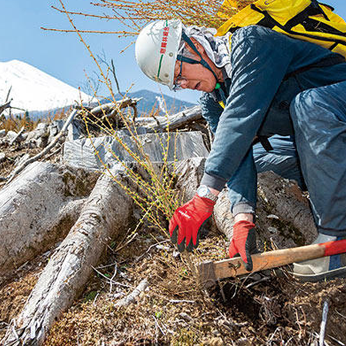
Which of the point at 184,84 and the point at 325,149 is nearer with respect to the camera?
the point at 325,149

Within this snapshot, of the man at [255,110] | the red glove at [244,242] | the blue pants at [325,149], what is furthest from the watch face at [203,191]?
the blue pants at [325,149]

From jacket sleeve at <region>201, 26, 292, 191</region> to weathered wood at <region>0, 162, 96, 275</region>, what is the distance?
3.76 ft

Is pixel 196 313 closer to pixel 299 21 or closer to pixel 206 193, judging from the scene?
pixel 206 193

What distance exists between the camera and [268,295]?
1478 millimetres

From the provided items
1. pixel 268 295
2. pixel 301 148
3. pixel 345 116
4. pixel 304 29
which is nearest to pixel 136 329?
pixel 268 295

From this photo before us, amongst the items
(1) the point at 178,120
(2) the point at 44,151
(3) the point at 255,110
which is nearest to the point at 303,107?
(3) the point at 255,110

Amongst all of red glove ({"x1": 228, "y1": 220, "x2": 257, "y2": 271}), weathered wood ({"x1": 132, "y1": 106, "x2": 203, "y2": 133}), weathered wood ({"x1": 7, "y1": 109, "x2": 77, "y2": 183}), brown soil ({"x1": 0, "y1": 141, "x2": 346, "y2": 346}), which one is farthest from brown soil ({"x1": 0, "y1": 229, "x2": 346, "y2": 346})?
weathered wood ({"x1": 132, "y1": 106, "x2": 203, "y2": 133})

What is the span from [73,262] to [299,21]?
176cm

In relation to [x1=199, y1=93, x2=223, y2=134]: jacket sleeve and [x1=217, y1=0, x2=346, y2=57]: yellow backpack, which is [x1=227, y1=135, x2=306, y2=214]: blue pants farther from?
[x1=217, y1=0, x2=346, y2=57]: yellow backpack

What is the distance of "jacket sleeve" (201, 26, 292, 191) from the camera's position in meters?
1.54

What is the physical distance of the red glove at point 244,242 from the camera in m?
1.46

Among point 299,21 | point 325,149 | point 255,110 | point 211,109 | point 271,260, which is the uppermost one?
point 299,21

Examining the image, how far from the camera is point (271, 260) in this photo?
147 centimetres

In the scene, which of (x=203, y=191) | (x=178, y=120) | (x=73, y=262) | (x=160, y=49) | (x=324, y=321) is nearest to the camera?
(x=324, y=321)
